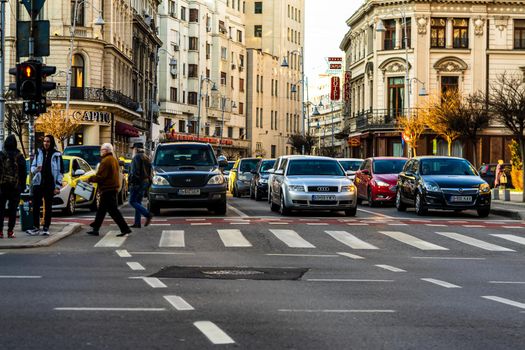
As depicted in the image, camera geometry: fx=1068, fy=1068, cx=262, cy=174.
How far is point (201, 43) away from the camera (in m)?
110

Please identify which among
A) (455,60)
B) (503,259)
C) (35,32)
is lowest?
(503,259)

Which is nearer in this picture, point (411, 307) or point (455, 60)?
point (411, 307)

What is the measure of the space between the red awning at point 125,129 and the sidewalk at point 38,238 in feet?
160

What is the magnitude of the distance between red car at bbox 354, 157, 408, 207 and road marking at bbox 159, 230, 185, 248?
45.9 feet

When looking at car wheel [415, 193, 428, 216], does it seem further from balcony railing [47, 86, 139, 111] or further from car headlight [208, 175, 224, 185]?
balcony railing [47, 86, 139, 111]

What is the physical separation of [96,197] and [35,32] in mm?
9254

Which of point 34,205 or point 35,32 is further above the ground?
point 35,32

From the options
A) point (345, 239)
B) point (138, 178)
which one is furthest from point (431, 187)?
point (138, 178)

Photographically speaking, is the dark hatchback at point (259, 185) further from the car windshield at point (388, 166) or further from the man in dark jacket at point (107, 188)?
the man in dark jacket at point (107, 188)

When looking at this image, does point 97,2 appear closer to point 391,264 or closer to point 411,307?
point 391,264

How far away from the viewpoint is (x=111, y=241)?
18.4 metres

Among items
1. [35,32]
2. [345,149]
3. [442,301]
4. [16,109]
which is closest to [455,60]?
[345,149]

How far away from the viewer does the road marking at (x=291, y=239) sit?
18.1 m

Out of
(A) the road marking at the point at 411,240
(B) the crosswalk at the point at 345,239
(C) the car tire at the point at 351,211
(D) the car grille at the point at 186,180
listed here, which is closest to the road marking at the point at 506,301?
(B) the crosswalk at the point at 345,239
